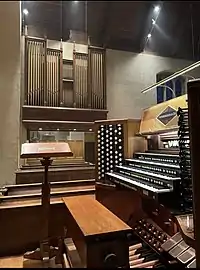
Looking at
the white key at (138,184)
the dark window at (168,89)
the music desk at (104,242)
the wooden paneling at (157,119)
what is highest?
the dark window at (168,89)

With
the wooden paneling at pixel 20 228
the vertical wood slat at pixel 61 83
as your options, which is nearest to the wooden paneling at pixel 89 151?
the vertical wood slat at pixel 61 83

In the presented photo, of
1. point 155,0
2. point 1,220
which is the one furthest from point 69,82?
point 155,0

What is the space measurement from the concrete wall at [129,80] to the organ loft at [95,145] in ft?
0.08

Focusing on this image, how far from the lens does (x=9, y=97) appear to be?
420cm

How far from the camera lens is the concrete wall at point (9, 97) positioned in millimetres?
4055

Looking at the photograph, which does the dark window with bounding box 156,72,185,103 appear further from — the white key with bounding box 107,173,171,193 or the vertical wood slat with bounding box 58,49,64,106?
the white key with bounding box 107,173,171,193

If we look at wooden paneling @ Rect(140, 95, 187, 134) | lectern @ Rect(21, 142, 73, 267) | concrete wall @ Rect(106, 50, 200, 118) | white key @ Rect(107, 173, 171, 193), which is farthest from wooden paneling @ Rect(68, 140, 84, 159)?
lectern @ Rect(21, 142, 73, 267)

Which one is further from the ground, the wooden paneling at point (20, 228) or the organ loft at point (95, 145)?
the organ loft at point (95, 145)

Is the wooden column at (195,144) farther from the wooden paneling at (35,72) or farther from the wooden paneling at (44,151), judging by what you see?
the wooden paneling at (35,72)

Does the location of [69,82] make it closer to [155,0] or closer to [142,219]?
[142,219]

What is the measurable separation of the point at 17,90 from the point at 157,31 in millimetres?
2788

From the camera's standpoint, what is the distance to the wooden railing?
515 centimetres

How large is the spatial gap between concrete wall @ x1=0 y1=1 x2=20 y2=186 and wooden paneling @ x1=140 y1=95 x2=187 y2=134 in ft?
6.92

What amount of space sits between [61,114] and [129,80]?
1.83 metres
